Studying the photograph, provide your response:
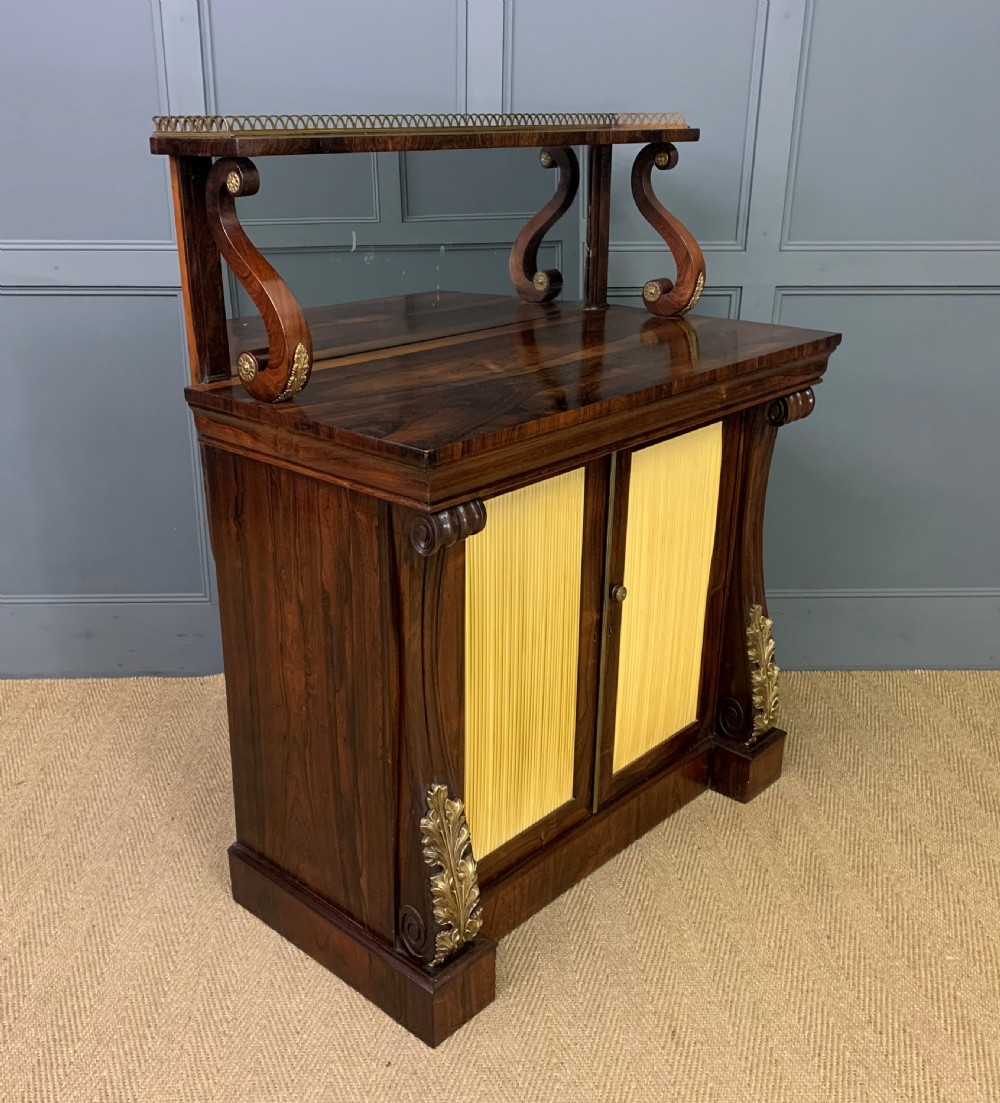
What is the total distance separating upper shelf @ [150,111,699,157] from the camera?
1.55 m

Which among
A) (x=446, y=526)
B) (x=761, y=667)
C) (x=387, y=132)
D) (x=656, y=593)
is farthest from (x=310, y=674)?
(x=761, y=667)

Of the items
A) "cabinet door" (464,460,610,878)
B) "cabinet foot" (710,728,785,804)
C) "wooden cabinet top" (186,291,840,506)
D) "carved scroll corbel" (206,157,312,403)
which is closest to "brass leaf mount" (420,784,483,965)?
"cabinet door" (464,460,610,878)

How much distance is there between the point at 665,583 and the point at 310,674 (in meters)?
0.78

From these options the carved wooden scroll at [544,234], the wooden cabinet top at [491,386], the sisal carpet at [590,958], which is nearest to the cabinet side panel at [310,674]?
the wooden cabinet top at [491,386]

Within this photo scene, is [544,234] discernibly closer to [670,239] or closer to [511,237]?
[511,237]

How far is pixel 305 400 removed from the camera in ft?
5.41

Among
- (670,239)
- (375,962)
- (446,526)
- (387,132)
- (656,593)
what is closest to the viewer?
(446,526)

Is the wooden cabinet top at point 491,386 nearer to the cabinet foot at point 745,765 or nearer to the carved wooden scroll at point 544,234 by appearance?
the carved wooden scroll at point 544,234

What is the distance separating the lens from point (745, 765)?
244 cm

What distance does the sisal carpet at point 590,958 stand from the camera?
1.74m

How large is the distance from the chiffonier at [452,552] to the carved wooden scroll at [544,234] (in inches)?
0.4

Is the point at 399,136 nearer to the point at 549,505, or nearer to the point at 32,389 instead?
the point at 549,505

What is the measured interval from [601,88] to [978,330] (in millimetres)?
1162

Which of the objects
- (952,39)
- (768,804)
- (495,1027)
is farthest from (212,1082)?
(952,39)
